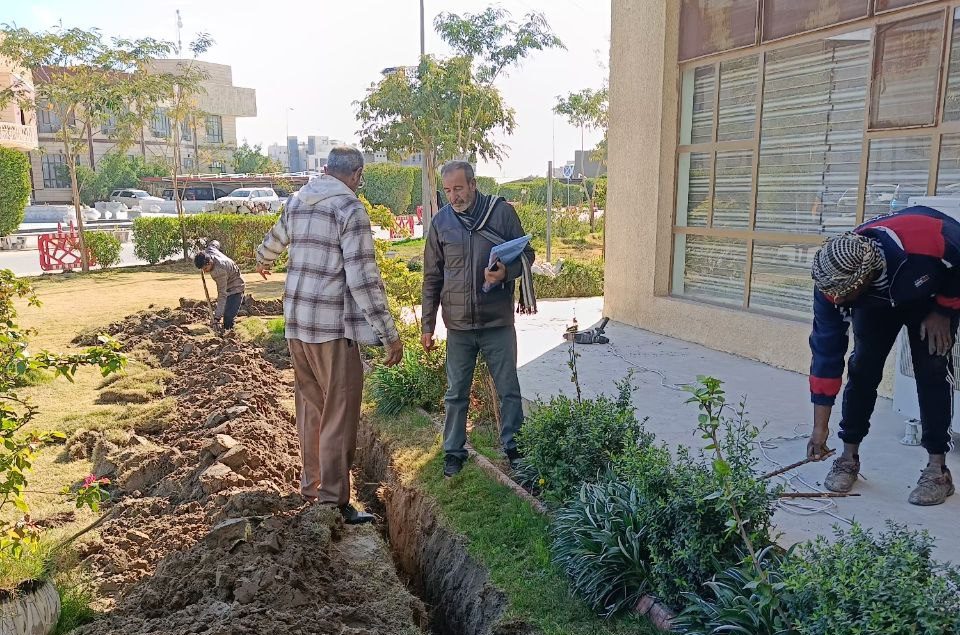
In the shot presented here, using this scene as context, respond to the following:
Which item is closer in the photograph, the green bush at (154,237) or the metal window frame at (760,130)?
the metal window frame at (760,130)

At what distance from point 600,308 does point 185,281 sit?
364 inches

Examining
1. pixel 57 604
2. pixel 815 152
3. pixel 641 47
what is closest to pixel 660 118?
pixel 641 47

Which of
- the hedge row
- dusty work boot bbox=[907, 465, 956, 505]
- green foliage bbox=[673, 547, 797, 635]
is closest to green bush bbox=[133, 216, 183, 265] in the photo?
the hedge row

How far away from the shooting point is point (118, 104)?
17000 millimetres

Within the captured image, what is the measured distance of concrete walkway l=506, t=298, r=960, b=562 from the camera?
12.0ft

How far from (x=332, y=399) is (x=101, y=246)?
1526 centimetres

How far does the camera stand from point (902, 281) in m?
3.36

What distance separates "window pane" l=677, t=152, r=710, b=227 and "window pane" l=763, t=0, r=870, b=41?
1.43 meters

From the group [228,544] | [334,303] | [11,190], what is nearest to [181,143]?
[11,190]

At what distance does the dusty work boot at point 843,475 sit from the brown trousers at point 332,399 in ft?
8.67

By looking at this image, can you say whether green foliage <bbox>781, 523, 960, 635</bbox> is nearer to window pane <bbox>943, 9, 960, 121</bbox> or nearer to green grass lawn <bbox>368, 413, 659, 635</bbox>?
green grass lawn <bbox>368, 413, 659, 635</bbox>

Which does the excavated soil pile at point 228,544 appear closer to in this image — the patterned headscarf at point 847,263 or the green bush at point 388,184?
the patterned headscarf at point 847,263

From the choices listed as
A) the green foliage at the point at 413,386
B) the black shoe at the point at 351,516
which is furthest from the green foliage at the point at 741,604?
the green foliage at the point at 413,386

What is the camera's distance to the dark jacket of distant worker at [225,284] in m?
9.33
